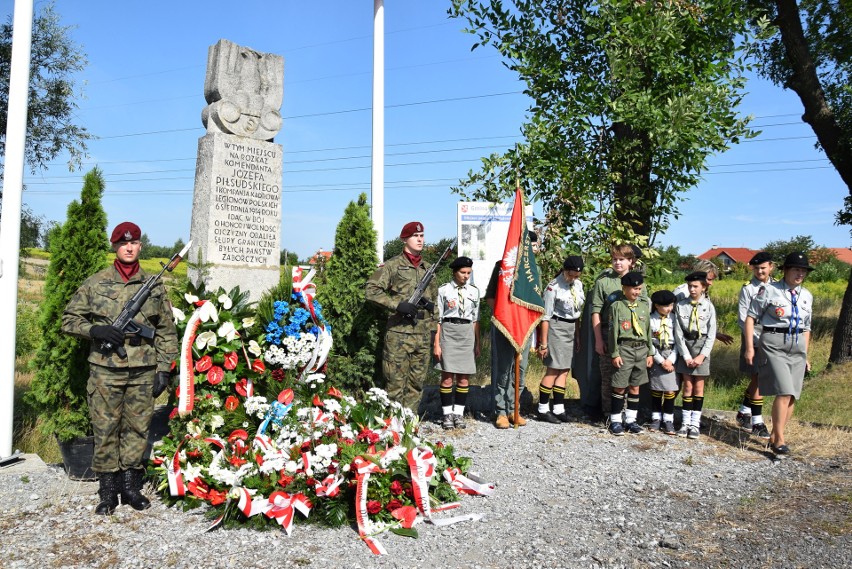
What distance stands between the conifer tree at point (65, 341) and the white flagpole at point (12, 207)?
1.54 feet

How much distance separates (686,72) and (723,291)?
18.5m

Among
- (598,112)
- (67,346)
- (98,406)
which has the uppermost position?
(598,112)

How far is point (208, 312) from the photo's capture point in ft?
17.3

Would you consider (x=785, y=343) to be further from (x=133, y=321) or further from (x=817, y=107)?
(x=817, y=107)

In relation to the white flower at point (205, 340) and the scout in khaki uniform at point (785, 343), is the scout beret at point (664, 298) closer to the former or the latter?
the scout in khaki uniform at point (785, 343)

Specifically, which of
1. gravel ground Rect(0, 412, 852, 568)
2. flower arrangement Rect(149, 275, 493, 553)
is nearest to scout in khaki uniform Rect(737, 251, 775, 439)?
gravel ground Rect(0, 412, 852, 568)

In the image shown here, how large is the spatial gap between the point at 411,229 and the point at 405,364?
126 centimetres

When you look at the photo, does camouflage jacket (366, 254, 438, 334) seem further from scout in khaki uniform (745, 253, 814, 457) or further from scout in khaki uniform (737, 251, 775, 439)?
scout in khaki uniform (737, 251, 775, 439)

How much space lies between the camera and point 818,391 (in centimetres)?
908

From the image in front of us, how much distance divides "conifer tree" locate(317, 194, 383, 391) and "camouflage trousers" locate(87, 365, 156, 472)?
2258 millimetres

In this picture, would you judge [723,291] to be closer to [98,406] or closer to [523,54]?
[523,54]

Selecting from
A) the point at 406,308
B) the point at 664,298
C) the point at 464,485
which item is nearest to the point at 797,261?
the point at 664,298

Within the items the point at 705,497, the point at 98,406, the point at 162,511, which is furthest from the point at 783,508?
the point at 98,406

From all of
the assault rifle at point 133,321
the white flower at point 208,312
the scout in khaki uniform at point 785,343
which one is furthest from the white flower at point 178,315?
the scout in khaki uniform at point 785,343
